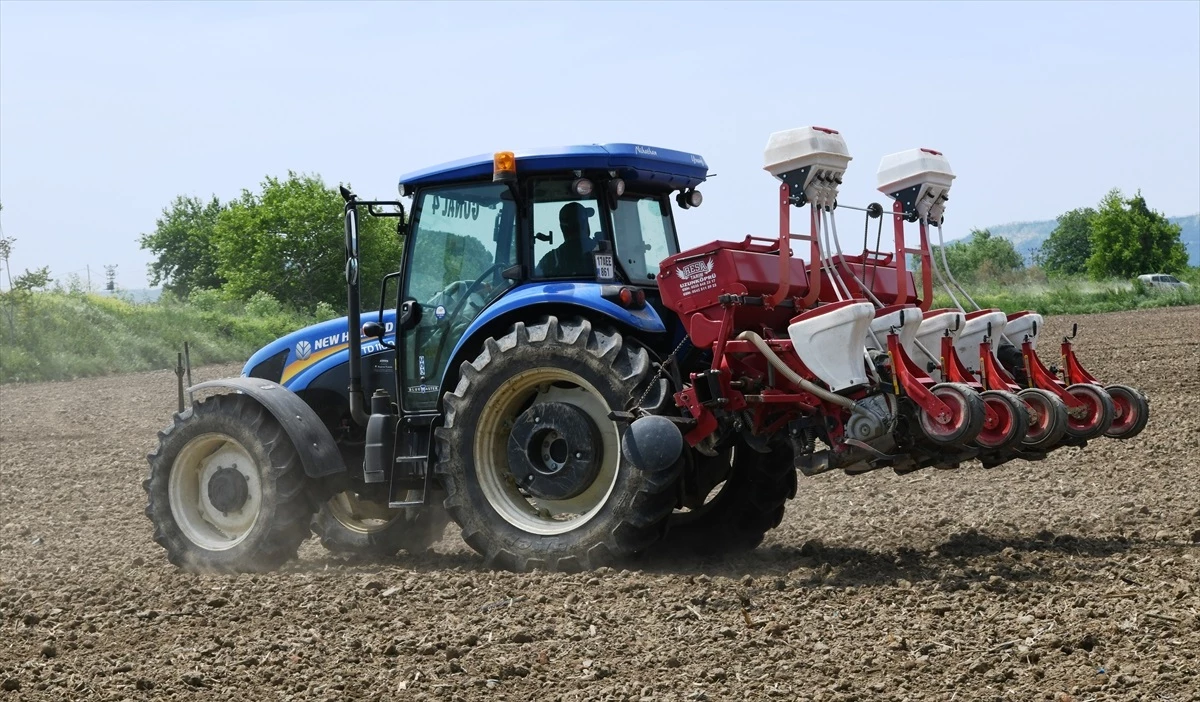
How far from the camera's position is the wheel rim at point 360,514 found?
8711 millimetres

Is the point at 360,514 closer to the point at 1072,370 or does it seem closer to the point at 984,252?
the point at 1072,370

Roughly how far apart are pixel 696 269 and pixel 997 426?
161 cm

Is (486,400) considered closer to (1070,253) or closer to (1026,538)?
(1026,538)

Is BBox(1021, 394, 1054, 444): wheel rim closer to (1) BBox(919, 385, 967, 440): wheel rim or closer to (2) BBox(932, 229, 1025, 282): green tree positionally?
(1) BBox(919, 385, 967, 440): wheel rim

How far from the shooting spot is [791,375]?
6469 mm

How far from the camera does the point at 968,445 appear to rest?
6.43 metres

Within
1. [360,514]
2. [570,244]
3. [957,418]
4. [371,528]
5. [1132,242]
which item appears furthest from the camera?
[1132,242]

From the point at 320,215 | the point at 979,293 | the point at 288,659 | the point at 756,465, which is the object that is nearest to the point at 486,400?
the point at 756,465

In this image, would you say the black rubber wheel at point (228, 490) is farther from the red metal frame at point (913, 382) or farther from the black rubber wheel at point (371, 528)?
the red metal frame at point (913, 382)

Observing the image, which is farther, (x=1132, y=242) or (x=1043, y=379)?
(x=1132, y=242)

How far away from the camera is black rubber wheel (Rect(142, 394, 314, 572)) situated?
25.9 ft

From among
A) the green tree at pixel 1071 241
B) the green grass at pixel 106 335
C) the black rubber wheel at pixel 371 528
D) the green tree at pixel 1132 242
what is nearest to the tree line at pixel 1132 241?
the green tree at pixel 1132 242

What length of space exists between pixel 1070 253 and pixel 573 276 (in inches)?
3791

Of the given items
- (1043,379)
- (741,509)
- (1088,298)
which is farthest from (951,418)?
(1088,298)
